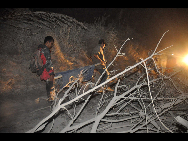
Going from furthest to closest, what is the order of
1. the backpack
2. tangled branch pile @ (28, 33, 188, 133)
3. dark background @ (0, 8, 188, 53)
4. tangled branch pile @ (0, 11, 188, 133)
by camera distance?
dark background @ (0, 8, 188, 53) < the backpack < tangled branch pile @ (0, 11, 188, 133) < tangled branch pile @ (28, 33, 188, 133)

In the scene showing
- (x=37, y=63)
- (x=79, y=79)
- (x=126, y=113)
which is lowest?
(x=126, y=113)

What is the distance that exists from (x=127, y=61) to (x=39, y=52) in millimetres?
7534

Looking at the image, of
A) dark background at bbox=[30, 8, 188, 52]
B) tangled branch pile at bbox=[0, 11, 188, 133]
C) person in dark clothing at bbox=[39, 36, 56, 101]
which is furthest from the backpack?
dark background at bbox=[30, 8, 188, 52]

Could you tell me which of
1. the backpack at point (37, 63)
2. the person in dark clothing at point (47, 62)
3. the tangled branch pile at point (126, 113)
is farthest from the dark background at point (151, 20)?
the tangled branch pile at point (126, 113)

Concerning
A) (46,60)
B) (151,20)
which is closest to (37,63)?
(46,60)

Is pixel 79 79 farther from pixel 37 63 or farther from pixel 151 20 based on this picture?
pixel 151 20

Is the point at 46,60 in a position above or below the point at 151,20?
below

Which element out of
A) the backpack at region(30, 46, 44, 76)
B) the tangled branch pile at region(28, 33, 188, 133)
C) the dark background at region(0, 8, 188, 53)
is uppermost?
the dark background at region(0, 8, 188, 53)

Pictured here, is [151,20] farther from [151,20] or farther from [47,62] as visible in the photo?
[47,62]

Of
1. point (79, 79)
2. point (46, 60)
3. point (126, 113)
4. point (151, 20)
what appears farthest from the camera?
point (151, 20)

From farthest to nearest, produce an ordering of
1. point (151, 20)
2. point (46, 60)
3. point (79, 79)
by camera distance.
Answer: point (151, 20), point (46, 60), point (79, 79)

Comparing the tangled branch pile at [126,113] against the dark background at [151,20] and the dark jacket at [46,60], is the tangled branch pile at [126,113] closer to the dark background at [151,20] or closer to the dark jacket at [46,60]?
the dark jacket at [46,60]

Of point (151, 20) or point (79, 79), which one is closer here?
point (79, 79)

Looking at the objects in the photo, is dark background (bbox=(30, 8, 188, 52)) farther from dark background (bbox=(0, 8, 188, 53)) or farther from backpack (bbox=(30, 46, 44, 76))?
backpack (bbox=(30, 46, 44, 76))
